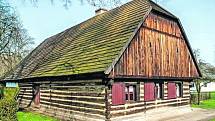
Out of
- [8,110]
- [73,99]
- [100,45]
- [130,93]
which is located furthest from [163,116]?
[8,110]

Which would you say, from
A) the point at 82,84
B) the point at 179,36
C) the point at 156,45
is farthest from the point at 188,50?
the point at 82,84

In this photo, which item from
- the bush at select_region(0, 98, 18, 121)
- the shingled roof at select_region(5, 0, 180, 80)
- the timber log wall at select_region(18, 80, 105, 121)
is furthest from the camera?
the shingled roof at select_region(5, 0, 180, 80)

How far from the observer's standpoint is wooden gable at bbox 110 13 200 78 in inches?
582

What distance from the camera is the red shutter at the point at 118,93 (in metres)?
13.9

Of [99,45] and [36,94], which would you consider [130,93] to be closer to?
[99,45]

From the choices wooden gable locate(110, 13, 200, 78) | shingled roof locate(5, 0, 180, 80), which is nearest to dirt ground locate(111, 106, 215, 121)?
wooden gable locate(110, 13, 200, 78)

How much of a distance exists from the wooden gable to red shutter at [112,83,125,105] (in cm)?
61

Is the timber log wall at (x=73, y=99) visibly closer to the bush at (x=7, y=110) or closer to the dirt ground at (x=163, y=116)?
the dirt ground at (x=163, y=116)

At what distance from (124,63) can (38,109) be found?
30.1 feet

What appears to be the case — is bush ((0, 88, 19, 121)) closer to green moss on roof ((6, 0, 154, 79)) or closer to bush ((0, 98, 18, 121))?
bush ((0, 98, 18, 121))

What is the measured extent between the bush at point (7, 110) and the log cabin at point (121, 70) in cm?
345

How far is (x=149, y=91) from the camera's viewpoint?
16266 millimetres

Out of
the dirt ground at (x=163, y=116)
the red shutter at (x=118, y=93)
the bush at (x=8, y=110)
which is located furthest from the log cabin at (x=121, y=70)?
the bush at (x=8, y=110)

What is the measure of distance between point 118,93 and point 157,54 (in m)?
4.21
